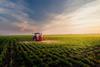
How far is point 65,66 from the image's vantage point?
13.1 m

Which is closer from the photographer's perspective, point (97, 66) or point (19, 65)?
point (97, 66)

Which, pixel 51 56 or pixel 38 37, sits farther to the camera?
pixel 38 37

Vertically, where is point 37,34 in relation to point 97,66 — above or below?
above

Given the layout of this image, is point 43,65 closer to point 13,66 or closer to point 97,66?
point 13,66

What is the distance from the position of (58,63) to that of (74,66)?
1.50m

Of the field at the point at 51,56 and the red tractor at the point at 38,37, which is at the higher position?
the red tractor at the point at 38,37

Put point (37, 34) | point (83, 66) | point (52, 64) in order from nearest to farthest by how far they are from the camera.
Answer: point (83, 66) → point (52, 64) → point (37, 34)

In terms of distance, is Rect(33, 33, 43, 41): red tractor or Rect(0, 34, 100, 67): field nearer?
Rect(0, 34, 100, 67): field

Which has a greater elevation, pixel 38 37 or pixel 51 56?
pixel 38 37

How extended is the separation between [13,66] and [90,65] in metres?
6.21

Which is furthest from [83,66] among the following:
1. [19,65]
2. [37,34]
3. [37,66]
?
[37,34]

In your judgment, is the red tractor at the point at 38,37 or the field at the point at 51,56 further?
the red tractor at the point at 38,37

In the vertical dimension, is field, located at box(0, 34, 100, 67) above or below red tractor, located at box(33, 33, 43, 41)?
below

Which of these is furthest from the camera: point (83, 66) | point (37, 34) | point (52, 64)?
point (37, 34)
